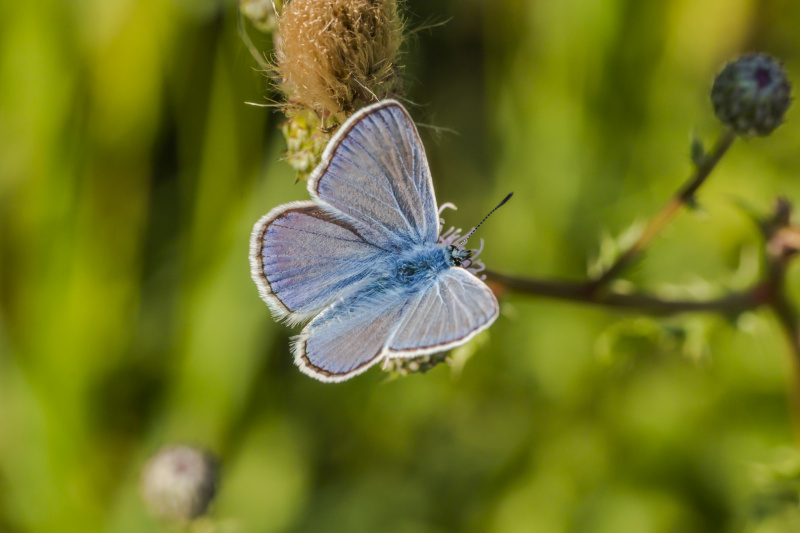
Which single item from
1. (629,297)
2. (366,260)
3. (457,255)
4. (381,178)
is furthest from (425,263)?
(629,297)

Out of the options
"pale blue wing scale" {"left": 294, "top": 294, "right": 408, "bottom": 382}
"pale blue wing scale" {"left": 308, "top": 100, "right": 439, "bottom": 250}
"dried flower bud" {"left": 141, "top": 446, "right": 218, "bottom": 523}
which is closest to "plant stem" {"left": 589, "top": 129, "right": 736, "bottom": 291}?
"pale blue wing scale" {"left": 308, "top": 100, "right": 439, "bottom": 250}

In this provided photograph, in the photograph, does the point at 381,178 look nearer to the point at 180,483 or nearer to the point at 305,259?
the point at 305,259

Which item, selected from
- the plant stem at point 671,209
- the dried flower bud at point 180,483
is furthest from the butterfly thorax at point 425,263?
the dried flower bud at point 180,483

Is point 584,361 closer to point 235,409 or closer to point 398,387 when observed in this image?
point 398,387

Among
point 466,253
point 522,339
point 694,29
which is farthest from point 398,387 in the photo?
point 694,29

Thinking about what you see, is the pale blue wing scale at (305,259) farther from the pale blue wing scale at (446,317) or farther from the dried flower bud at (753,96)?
the dried flower bud at (753,96)
